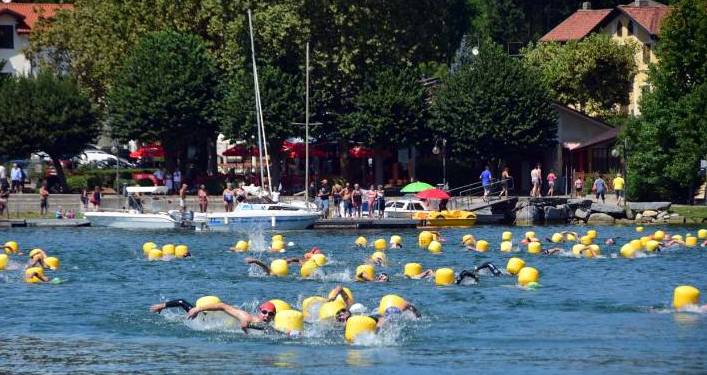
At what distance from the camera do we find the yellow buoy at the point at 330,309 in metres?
36.2

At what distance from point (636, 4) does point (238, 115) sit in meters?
35.7

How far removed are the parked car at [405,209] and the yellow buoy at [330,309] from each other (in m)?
40.1

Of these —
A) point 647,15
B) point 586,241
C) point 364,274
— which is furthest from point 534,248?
point 647,15

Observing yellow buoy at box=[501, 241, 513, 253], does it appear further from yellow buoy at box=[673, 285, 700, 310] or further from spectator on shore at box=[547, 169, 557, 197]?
spectator on shore at box=[547, 169, 557, 197]

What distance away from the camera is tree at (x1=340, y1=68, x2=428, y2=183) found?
84375 mm

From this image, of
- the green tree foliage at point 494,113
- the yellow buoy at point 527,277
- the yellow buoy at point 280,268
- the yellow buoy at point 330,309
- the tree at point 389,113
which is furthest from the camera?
the tree at point 389,113

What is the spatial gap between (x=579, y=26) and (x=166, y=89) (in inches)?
1382

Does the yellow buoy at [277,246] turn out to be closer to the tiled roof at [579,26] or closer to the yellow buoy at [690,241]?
the yellow buoy at [690,241]

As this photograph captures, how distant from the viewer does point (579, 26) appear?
10962 centimetres

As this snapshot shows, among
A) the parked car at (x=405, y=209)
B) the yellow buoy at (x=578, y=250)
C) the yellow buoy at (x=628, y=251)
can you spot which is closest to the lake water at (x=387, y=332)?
the yellow buoy at (x=628, y=251)

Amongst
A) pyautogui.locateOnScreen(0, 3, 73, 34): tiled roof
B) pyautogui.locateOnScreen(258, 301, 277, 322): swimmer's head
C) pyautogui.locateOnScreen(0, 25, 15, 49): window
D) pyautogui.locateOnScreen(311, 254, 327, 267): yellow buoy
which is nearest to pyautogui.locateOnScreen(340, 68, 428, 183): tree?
pyautogui.locateOnScreen(0, 3, 73, 34): tiled roof

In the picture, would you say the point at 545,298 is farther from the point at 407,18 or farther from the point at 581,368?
the point at 407,18

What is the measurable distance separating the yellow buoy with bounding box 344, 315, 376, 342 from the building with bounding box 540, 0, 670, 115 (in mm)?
67732

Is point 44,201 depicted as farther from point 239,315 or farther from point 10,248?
point 239,315
